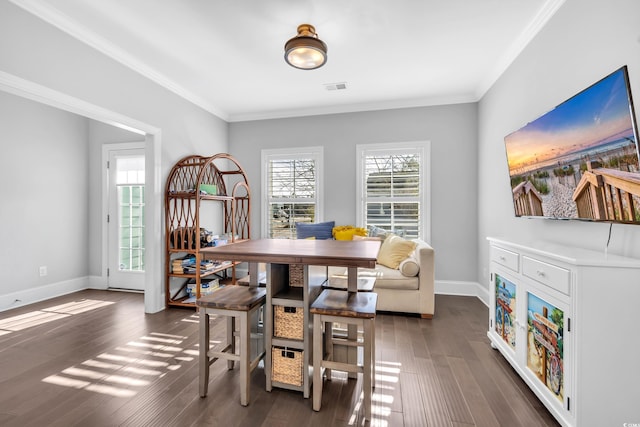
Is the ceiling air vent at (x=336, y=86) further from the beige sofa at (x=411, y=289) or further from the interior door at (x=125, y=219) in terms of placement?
the interior door at (x=125, y=219)

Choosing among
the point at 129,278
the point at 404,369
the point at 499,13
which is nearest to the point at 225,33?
the point at 499,13

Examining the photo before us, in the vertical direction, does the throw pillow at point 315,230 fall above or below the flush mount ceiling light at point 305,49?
below

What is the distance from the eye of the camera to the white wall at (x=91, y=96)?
2.16 meters

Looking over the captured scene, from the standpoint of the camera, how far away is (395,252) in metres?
3.59

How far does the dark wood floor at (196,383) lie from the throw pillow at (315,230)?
1619 mm

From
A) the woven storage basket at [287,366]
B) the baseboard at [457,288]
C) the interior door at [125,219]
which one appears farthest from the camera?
the interior door at [125,219]

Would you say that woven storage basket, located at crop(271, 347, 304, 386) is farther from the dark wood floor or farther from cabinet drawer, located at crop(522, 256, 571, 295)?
cabinet drawer, located at crop(522, 256, 571, 295)

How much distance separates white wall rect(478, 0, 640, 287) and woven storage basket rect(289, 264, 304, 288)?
6.14ft

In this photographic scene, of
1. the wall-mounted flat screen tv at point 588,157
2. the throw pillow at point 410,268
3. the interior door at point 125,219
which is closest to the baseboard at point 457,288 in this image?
the throw pillow at point 410,268

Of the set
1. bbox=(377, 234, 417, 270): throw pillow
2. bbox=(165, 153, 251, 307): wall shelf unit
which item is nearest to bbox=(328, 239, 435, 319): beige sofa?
bbox=(377, 234, 417, 270): throw pillow

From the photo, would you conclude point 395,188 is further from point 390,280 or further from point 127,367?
point 127,367

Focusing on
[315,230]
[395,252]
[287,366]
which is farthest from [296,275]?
[315,230]

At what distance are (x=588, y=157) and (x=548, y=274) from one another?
71 centimetres

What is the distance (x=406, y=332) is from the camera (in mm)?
2906
